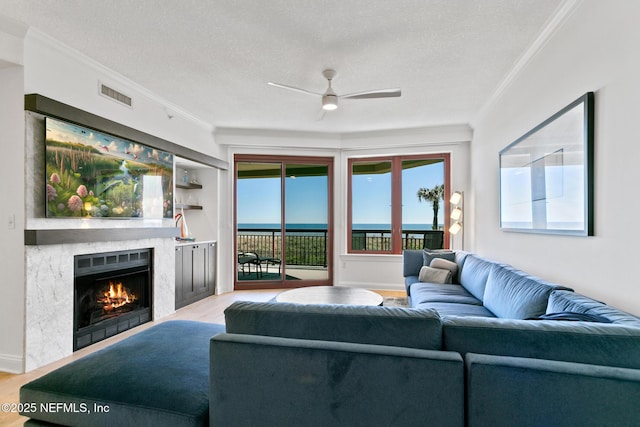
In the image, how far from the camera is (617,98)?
1785 mm

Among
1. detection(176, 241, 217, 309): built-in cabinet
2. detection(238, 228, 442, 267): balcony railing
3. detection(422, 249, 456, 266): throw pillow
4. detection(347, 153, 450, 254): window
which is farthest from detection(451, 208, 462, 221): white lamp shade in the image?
detection(176, 241, 217, 309): built-in cabinet

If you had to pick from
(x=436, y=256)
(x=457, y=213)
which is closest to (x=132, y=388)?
(x=436, y=256)

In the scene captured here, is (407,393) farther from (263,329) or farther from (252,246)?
(252,246)

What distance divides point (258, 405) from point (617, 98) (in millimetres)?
2367

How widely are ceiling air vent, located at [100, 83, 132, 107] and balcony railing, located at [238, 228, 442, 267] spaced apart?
281 cm

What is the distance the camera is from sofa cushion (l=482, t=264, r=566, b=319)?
2029mm

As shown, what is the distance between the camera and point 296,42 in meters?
2.80

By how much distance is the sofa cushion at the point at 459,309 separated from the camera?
2.65 m

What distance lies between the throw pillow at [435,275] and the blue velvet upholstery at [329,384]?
9.51ft

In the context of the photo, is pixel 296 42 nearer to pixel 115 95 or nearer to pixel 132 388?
pixel 115 95

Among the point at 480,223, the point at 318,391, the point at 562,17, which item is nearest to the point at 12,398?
the point at 318,391

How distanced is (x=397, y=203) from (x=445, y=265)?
6.32ft

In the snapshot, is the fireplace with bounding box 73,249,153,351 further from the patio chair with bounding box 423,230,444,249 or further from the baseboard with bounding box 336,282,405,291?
the patio chair with bounding box 423,230,444,249

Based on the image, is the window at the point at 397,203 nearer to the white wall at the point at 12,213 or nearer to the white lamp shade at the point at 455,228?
the white lamp shade at the point at 455,228
